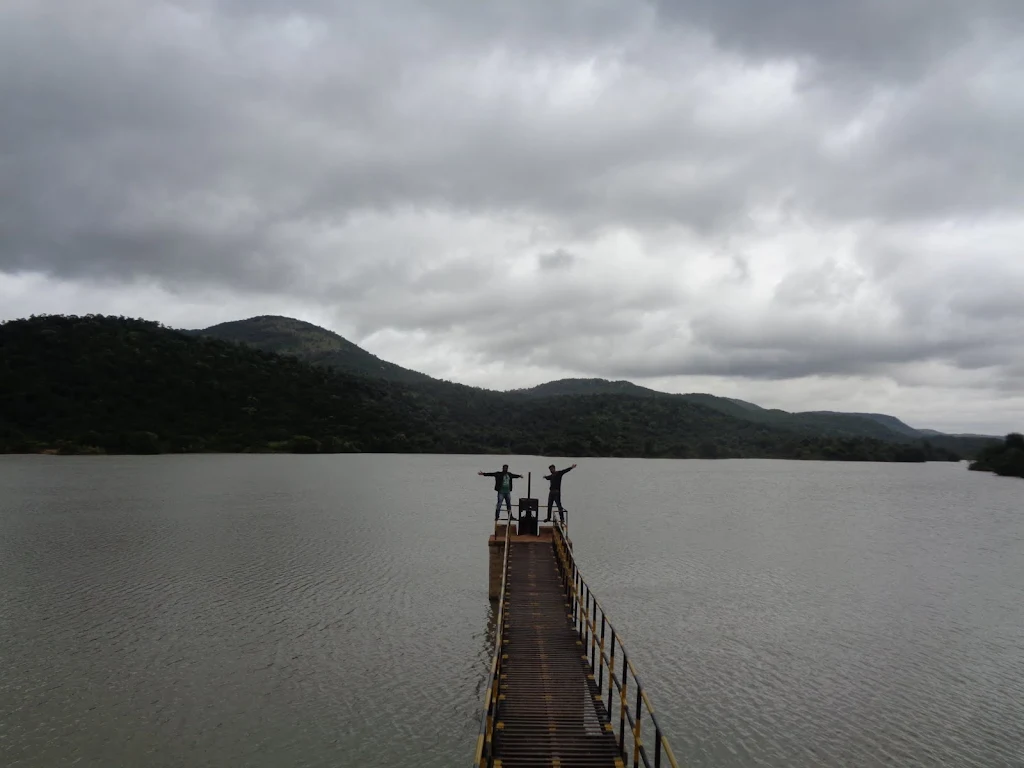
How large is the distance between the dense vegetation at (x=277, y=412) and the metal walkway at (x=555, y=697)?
96.2 metres

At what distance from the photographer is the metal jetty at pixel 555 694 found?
10023mm

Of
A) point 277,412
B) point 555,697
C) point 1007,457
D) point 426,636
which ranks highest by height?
point 277,412

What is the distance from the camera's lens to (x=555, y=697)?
39.2 ft

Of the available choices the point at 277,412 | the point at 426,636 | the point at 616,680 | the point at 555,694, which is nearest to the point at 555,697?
the point at 555,694

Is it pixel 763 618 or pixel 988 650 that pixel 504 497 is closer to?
pixel 763 618

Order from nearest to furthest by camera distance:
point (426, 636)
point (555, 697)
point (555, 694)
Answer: point (555, 697)
point (555, 694)
point (426, 636)

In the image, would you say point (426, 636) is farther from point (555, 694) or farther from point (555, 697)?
point (555, 697)

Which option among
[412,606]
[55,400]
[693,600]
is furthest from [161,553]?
[55,400]

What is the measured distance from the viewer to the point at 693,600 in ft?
78.8

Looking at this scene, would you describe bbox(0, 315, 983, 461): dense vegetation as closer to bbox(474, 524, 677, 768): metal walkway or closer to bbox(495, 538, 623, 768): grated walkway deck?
bbox(474, 524, 677, 768): metal walkway

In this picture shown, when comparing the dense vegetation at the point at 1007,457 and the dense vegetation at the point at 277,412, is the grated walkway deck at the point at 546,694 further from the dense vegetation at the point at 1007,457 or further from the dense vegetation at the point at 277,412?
the dense vegetation at the point at 1007,457

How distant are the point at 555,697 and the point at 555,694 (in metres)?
0.12

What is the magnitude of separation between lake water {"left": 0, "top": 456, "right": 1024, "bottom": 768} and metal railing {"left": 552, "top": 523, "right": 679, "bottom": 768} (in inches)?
26.9

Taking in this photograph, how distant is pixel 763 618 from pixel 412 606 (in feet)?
37.2
